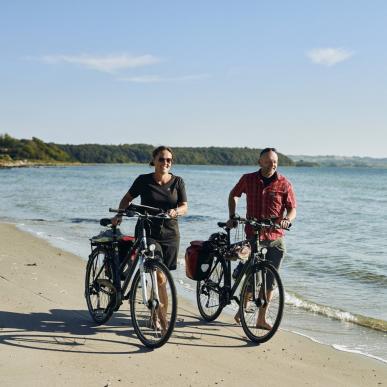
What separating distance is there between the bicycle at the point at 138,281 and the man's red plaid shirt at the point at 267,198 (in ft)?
3.65

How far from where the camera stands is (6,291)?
740 cm

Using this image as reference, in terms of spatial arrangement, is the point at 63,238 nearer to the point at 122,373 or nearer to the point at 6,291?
the point at 6,291

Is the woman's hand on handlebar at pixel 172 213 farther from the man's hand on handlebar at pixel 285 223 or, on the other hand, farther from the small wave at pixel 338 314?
the small wave at pixel 338 314

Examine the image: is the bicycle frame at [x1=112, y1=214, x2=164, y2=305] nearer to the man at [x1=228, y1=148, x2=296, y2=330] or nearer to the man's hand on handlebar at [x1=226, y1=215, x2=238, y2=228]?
the man's hand on handlebar at [x1=226, y1=215, x2=238, y2=228]

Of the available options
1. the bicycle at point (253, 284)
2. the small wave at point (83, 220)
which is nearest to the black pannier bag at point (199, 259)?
the bicycle at point (253, 284)

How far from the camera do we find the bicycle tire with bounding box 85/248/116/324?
19.8 feet

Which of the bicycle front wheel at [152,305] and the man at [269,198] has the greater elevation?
the man at [269,198]

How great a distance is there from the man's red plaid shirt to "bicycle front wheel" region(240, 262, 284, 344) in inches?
18.6

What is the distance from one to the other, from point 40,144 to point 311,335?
179705mm

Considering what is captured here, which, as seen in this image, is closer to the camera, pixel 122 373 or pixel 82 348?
pixel 122 373

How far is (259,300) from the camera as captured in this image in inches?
231

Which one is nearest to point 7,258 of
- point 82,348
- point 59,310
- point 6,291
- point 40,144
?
point 6,291

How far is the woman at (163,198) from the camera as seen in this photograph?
18.9 ft

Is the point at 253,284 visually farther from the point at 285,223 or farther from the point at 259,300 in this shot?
the point at 285,223
